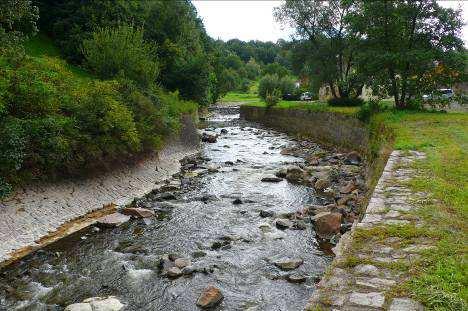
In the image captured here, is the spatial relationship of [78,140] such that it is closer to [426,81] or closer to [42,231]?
[42,231]

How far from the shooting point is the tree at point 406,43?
26.3 metres

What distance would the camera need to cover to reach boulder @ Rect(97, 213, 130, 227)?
44.1 ft

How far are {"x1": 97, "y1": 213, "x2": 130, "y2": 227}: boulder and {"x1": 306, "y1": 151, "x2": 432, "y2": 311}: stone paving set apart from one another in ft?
27.9

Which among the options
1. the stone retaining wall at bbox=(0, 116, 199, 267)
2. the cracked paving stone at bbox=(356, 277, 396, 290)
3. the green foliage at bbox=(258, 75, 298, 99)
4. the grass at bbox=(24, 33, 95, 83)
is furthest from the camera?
the green foliage at bbox=(258, 75, 298, 99)

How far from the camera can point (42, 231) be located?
12.2m

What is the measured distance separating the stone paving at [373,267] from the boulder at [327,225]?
3.68m

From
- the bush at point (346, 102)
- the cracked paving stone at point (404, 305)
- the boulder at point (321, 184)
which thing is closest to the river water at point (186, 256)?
the boulder at point (321, 184)

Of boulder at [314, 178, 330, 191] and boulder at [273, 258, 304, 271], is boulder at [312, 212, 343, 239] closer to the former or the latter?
boulder at [273, 258, 304, 271]

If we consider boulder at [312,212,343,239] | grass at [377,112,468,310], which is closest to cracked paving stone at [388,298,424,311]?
grass at [377,112,468,310]

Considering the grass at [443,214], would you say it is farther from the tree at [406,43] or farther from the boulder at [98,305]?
the tree at [406,43]

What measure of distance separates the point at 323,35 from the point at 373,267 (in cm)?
3781

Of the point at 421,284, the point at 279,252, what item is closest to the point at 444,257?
the point at 421,284

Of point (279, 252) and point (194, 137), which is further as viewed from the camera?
point (194, 137)

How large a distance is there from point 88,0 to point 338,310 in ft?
111
